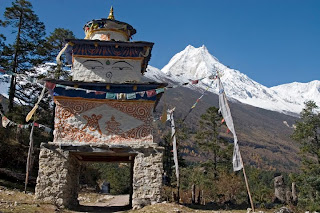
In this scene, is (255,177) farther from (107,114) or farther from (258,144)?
(258,144)

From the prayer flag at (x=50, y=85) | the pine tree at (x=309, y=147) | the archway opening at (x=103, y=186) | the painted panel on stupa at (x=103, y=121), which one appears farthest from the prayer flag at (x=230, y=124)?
the pine tree at (x=309, y=147)

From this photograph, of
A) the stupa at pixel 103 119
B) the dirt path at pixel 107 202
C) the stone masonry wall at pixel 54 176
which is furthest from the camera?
the dirt path at pixel 107 202

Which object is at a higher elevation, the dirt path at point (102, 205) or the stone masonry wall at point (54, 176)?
the stone masonry wall at point (54, 176)

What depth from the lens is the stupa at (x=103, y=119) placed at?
41.9 feet

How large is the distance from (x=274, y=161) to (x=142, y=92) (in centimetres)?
12841

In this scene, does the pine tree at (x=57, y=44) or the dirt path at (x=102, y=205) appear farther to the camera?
the pine tree at (x=57, y=44)

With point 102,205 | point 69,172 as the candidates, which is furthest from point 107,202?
point 69,172

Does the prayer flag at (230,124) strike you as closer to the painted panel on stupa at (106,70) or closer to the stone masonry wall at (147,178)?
the stone masonry wall at (147,178)

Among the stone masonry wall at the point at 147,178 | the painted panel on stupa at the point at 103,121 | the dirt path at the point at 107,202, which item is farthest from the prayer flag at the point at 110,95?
the dirt path at the point at 107,202

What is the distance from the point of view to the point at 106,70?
588 inches

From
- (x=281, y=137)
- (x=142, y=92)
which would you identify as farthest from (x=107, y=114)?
(x=281, y=137)

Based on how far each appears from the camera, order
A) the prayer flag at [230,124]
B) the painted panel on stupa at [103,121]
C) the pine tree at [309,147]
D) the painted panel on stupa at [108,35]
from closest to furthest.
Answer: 1. the prayer flag at [230,124]
2. the painted panel on stupa at [103,121]
3. the painted panel on stupa at [108,35]
4. the pine tree at [309,147]

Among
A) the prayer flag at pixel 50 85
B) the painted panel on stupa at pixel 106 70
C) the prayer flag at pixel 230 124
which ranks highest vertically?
the painted panel on stupa at pixel 106 70

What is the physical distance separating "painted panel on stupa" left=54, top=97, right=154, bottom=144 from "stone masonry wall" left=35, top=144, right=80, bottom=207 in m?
0.66
